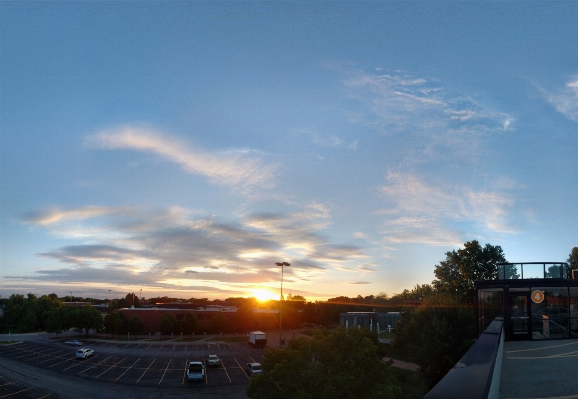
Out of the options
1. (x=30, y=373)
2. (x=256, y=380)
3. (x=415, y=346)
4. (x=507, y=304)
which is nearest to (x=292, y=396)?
(x=256, y=380)

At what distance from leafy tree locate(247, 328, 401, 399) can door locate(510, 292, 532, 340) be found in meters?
11.6

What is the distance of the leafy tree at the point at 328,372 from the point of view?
1720cm

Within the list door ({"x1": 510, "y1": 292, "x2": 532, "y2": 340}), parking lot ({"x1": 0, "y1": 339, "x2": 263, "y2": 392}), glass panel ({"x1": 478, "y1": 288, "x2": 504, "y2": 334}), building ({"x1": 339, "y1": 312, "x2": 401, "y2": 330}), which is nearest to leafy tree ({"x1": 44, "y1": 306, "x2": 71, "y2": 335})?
parking lot ({"x1": 0, "y1": 339, "x2": 263, "y2": 392})

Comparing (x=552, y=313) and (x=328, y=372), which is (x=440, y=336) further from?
(x=328, y=372)

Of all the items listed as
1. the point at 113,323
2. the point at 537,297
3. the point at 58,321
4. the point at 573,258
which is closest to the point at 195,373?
the point at 537,297

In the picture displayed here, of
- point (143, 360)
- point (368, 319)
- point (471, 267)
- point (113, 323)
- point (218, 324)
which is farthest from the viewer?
point (218, 324)

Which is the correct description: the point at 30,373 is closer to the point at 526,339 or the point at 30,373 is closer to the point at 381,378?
the point at 381,378

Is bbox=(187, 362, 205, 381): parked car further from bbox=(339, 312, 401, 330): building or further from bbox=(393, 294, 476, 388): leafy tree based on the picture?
bbox=(339, 312, 401, 330): building

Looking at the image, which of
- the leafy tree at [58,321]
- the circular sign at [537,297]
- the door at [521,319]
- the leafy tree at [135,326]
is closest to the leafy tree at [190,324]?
the leafy tree at [135,326]

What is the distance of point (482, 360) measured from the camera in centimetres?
1020

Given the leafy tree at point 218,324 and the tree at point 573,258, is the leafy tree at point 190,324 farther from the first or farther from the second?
the tree at point 573,258

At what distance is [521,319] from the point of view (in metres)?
26.6

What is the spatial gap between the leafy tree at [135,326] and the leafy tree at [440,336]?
60073mm

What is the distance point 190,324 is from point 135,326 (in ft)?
33.1
